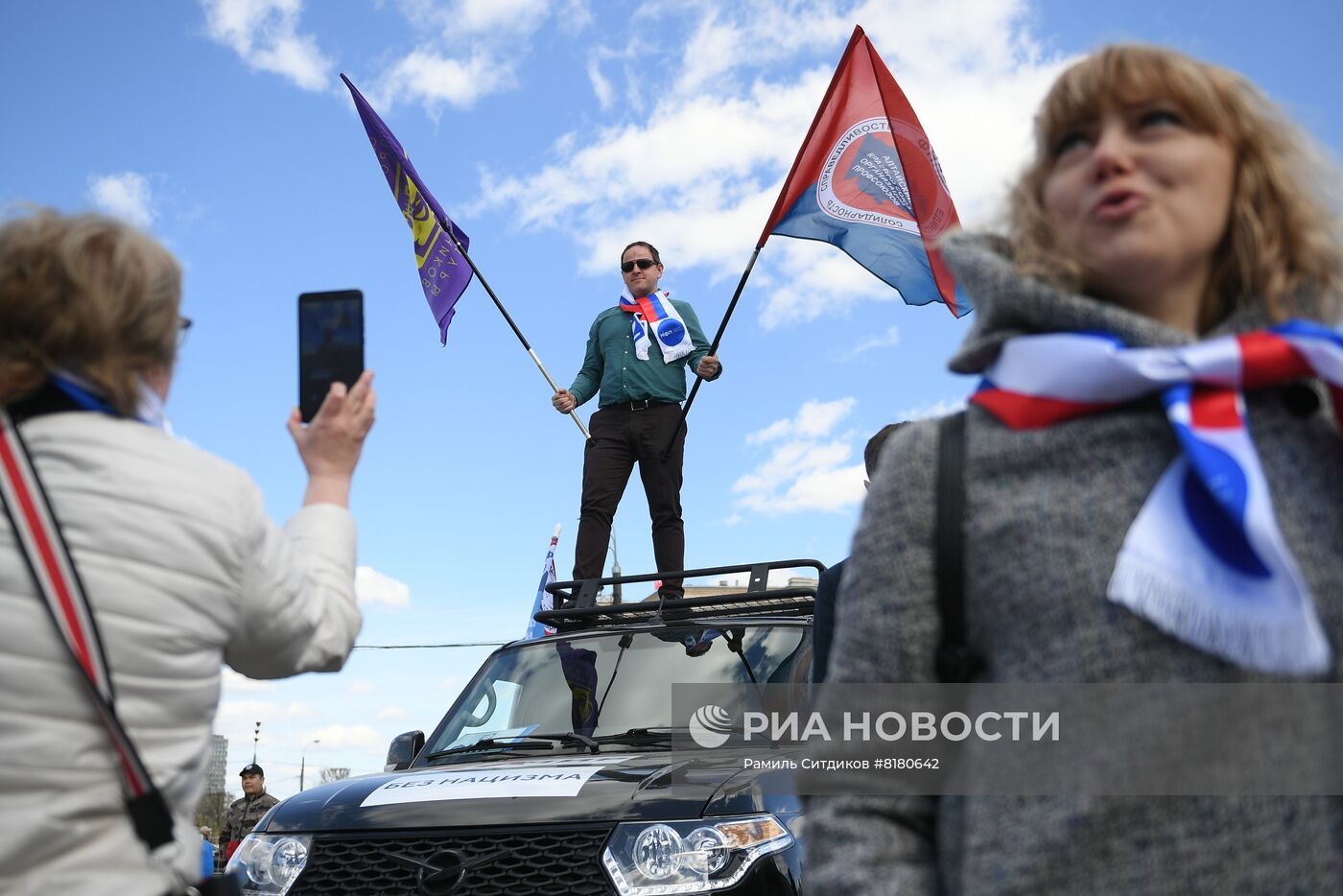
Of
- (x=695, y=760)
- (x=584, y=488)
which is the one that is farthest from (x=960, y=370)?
(x=584, y=488)

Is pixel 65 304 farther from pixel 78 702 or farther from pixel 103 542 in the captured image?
pixel 78 702

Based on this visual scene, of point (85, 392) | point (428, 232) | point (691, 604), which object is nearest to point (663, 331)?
point (428, 232)

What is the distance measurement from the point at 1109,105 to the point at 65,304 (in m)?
1.54

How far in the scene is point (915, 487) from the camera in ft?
5.28

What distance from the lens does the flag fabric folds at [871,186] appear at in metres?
8.24

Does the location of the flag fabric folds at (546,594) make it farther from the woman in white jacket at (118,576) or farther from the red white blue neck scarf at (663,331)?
the woman in white jacket at (118,576)

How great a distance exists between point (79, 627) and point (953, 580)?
1164mm

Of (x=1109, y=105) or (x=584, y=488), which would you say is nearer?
(x=1109, y=105)

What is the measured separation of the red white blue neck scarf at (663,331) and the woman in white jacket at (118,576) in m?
6.48

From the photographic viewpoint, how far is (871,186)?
8.51 metres

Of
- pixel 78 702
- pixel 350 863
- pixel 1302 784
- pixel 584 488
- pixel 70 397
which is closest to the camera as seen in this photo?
pixel 1302 784

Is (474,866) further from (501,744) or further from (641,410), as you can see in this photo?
(641,410)

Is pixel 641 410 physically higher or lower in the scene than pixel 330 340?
higher

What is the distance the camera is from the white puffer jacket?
1.67 meters
